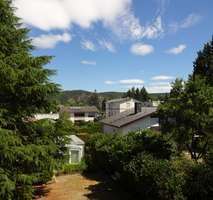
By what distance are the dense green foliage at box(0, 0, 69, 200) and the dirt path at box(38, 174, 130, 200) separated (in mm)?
3241

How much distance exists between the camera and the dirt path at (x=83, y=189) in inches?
796

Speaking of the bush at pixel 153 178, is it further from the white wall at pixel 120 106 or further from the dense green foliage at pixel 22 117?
the white wall at pixel 120 106

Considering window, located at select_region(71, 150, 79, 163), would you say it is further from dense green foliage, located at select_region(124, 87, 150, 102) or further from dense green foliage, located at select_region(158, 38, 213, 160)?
dense green foliage, located at select_region(124, 87, 150, 102)

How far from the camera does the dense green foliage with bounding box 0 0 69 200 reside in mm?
15516

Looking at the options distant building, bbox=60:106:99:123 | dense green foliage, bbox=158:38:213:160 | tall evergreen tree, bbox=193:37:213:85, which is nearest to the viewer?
dense green foliage, bbox=158:38:213:160

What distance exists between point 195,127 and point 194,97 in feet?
Answer: 5.35

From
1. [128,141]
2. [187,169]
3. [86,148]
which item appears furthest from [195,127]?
[86,148]

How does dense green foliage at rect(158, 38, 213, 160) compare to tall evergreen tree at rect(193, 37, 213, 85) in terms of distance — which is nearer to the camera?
dense green foliage at rect(158, 38, 213, 160)

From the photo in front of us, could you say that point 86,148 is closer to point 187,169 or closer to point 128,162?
point 128,162

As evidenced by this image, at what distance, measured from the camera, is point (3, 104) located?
16.9 m

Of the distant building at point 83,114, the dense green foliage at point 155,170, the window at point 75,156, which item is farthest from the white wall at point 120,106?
the dense green foliage at point 155,170

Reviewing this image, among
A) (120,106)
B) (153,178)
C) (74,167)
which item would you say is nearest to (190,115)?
(153,178)

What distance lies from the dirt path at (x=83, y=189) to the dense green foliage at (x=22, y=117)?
324 centimetres

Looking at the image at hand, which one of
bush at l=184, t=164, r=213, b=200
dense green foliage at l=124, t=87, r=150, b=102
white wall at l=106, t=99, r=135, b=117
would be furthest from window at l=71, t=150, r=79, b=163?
dense green foliage at l=124, t=87, r=150, b=102
